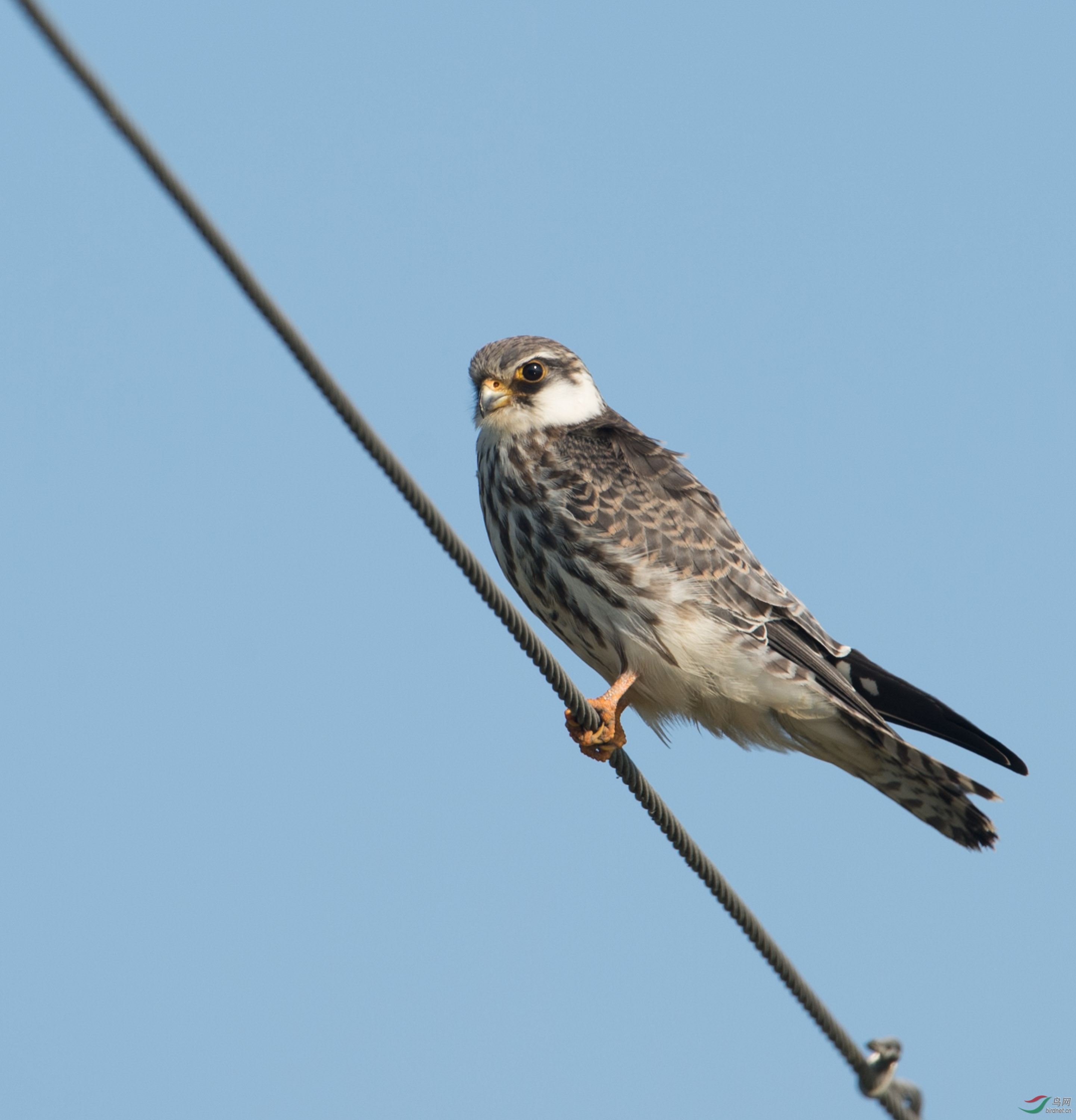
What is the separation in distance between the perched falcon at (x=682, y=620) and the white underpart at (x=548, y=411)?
1cm

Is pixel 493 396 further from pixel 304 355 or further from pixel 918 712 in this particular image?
pixel 304 355

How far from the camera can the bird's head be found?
508 centimetres

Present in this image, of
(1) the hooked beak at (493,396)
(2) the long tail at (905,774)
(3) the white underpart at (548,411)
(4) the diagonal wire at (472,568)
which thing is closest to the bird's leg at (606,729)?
(4) the diagonal wire at (472,568)

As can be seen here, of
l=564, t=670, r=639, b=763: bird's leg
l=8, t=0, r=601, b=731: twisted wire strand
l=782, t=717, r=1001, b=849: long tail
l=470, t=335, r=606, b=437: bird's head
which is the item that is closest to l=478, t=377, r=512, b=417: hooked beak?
l=470, t=335, r=606, b=437: bird's head

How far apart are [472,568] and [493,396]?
2.63 metres

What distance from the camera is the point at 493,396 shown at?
514cm

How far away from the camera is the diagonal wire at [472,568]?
1782 millimetres

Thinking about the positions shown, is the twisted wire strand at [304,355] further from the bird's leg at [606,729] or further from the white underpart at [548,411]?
the white underpart at [548,411]

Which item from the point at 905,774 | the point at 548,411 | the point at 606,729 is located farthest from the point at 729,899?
the point at 548,411

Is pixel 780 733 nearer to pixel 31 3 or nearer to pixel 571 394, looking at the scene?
pixel 571 394

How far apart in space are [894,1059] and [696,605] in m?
1.56

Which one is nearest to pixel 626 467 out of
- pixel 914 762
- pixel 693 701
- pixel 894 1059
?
pixel 693 701

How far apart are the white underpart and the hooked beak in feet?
0.05

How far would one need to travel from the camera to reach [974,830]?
4.71 metres
